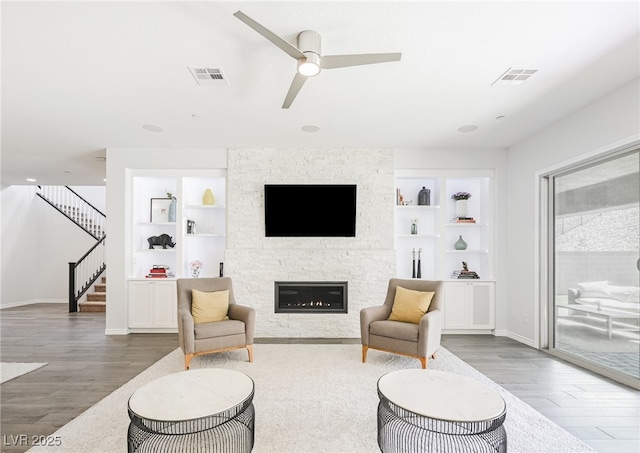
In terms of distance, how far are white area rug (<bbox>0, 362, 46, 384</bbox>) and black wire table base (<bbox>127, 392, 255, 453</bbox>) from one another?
2526mm

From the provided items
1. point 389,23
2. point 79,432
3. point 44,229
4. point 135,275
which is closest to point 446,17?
point 389,23

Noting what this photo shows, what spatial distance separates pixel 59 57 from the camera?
8.55 ft

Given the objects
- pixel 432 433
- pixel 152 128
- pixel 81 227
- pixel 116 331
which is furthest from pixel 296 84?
pixel 81 227

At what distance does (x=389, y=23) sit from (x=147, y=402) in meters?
2.83

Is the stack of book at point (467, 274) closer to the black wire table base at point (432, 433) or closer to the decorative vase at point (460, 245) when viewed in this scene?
the decorative vase at point (460, 245)

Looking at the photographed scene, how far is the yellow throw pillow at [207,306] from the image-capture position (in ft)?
12.4

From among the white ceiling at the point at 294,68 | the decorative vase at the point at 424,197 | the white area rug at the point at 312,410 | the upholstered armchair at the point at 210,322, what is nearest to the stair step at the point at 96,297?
the white ceiling at the point at 294,68

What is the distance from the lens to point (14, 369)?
3.52 meters

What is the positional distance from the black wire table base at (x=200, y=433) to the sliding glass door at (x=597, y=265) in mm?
3598

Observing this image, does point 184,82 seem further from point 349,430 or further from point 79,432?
point 349,430

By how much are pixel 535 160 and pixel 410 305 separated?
275cm

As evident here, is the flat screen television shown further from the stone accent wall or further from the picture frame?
the picture frame

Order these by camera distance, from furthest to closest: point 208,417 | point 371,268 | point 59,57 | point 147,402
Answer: point 371,268, point 59,57, point 147,402, point 208,417

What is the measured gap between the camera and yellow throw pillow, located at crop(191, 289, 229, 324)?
379cm
